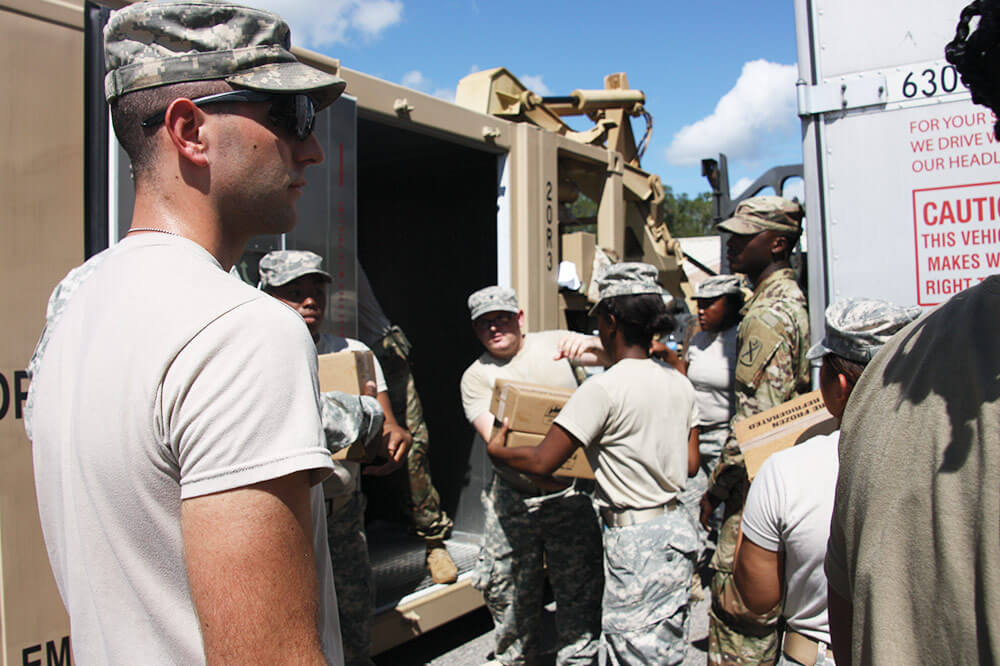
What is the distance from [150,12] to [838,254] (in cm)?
221

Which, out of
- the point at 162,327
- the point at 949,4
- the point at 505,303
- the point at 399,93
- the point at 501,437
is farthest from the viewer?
the point at 505,303

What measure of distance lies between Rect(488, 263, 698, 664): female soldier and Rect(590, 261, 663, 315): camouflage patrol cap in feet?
0.29

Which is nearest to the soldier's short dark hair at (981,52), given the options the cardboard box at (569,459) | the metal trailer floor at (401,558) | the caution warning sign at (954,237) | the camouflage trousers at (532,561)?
the caution warning sign at (954,237)

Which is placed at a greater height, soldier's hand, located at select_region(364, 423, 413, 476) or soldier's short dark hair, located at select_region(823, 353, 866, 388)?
soldier's short dark hair, located at select_region(823, 353, 866, 388)

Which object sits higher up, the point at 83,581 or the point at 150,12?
the point at 150,12

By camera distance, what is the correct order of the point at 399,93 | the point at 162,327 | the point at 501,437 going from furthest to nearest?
the point at 399,93 → the point at 501,437 → the point at 162,327

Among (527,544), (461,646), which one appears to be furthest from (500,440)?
(461,646)

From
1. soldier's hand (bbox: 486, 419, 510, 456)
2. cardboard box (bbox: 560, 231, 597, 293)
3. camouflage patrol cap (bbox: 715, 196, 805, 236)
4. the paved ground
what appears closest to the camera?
soldier's hand (bbox: 486, 419, 510, 456)

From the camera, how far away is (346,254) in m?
3.12

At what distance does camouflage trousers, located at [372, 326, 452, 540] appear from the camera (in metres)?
4.25

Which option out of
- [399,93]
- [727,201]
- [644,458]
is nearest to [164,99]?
[644,458]

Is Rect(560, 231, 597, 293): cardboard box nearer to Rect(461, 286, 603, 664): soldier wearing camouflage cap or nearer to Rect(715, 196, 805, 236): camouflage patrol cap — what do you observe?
Rect(461, 286, 603, 664): soldier wearing camouflage cap

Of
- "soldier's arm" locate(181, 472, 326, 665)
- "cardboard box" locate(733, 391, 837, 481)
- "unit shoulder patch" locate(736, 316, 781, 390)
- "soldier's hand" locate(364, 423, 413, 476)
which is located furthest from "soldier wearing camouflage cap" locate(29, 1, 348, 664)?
"unit shoulder patch" locate(736, 316, 781, 390)

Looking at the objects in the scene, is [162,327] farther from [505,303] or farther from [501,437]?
[505,303]
